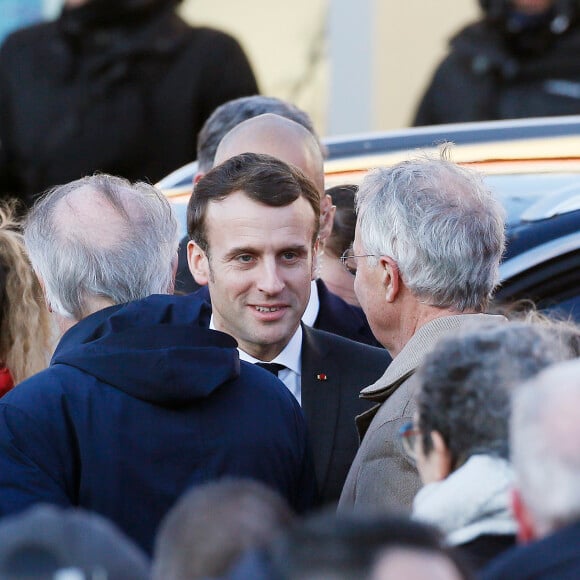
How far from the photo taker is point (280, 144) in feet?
14.3

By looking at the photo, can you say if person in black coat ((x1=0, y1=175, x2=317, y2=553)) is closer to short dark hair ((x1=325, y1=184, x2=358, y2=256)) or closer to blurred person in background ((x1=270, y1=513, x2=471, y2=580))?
blurred person in background ((x1=270, y1=513, x2=471, y2=580))

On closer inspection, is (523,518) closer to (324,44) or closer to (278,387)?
(278,387)

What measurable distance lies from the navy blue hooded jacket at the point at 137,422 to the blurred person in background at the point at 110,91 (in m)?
2.97

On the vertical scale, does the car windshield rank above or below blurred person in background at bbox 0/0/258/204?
above

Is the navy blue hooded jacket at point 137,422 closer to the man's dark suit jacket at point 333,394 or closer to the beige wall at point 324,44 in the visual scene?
the man's dark suit jacket at point 333,394

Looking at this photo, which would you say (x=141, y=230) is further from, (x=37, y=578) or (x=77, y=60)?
(x=77, y=60)

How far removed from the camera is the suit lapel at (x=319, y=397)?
3672 millimetres

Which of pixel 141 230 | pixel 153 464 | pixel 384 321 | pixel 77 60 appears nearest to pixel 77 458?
pixel 153 464

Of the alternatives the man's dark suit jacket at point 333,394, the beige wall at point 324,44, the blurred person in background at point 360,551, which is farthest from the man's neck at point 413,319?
the beige wall at point 324,44

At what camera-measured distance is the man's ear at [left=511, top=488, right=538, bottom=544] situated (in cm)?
212

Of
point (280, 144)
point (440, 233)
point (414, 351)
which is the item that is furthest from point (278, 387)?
point (280, 144)

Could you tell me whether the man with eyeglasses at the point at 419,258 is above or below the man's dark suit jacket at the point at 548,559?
below

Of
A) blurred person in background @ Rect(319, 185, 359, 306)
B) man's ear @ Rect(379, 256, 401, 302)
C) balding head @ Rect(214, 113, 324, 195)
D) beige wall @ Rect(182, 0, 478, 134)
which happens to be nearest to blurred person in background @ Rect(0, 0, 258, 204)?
blurred person in background @ Rect(319, 185, 359, 306)

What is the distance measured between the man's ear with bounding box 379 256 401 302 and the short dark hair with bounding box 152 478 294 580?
4.80 ft
